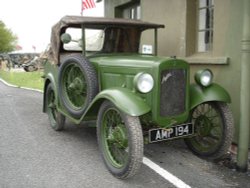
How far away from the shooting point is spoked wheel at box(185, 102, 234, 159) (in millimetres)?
4844

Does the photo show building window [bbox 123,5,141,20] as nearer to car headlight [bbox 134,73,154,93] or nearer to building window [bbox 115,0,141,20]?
building window [bbox 115,0,141,20]

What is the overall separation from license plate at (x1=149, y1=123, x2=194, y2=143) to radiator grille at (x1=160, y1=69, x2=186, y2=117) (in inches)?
7.8

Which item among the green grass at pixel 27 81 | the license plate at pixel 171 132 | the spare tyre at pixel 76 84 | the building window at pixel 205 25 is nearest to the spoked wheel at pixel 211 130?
the license plate at pixel 171 132

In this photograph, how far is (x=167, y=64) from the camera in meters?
4.50

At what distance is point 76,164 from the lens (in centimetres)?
488

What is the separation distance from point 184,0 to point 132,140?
3706 millimetres

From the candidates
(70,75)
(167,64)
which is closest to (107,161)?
(167,64)

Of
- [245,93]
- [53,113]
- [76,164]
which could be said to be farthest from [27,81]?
[245,93]

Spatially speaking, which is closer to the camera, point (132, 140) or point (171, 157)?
point (132, 140)

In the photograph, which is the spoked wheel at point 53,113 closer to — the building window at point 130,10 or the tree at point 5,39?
the building window at point 130,10

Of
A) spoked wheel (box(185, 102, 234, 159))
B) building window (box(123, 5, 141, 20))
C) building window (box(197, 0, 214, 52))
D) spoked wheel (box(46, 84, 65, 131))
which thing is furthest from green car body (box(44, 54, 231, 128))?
building window (box(123, 5, 141, 20))

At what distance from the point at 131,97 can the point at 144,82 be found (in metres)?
0.24

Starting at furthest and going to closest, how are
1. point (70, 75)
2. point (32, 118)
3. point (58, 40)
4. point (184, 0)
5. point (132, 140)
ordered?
point (32, 118) → point (184, 0) → point (58, 40) → point (70, 75) → point (132, 140)

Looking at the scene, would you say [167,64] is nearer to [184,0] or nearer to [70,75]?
[70,75]
